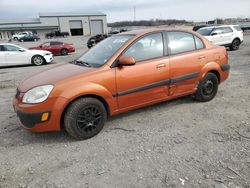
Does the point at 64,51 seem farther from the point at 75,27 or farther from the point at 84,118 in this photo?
the point at 75,27

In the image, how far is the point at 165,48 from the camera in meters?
4.46

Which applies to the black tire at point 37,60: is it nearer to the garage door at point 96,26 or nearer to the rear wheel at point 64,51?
the rear wheel at point 64,51

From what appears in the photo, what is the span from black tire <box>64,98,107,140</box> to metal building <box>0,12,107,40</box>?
68208mm

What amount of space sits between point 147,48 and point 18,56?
1045 centimetres

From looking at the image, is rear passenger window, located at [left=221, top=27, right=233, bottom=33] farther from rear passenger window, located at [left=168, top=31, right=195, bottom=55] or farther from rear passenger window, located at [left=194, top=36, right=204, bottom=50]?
rear passenger window, located at [left=168, top=31, right=195, bottom=55]

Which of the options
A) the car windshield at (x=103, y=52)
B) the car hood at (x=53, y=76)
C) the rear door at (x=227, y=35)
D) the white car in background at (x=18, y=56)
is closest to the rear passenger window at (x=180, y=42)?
the car windshield at (x=103, y=52)

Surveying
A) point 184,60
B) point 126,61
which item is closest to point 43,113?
point 126,61

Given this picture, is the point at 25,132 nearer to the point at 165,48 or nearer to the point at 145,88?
the point at 145,88

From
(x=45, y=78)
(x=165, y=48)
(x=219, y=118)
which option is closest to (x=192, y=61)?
(x=165, y=48)

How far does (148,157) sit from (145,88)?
54.1 inches

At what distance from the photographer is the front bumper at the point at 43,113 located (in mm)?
3443

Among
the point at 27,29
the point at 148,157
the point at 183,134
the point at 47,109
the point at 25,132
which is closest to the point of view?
the point at 148,157

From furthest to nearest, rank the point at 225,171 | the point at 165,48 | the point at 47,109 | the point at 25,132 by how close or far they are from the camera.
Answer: the point at 165,48 → the point at 25,132 → the point at 47,109 → the point at 225,171

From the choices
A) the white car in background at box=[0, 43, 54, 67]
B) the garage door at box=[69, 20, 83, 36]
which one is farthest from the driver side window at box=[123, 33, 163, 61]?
the garage door at box=[69, 20, 83, 36]
